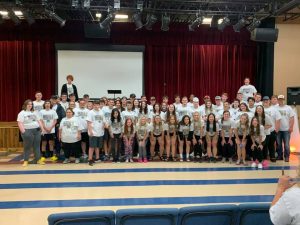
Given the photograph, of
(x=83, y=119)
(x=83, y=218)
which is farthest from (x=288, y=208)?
(x=83, y=119)

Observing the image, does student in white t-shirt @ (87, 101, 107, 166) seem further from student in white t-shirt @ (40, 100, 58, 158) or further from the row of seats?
the row of seats

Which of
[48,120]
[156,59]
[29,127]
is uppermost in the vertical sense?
[156,59]

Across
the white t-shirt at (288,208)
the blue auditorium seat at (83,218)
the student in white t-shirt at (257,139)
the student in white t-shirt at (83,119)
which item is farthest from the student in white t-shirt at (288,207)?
the student in white t-shirt at (83,119)

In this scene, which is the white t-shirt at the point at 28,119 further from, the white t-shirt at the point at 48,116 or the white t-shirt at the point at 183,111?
the white t-shirt at the point at 183,111

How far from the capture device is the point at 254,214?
2.61 metres

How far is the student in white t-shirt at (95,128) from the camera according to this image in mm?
7516

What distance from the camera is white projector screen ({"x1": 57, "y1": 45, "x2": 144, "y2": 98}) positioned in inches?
441

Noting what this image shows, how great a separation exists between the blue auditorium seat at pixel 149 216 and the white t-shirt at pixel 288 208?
0.94 m

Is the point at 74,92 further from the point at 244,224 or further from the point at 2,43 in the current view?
A: the point at 244,224

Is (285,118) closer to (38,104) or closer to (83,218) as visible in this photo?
(38,104)

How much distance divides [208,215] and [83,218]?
3.31 ft

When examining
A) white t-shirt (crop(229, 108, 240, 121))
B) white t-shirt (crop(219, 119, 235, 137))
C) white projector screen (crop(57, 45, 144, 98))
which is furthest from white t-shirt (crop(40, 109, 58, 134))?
white t-shirt (crop(229, 108, 240, 121))

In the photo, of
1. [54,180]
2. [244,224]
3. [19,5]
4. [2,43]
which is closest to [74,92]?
[19,5]

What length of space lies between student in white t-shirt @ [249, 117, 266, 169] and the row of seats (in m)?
4.93
